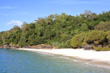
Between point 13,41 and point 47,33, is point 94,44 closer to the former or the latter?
point 47,33

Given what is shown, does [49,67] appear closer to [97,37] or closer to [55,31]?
[97,37]

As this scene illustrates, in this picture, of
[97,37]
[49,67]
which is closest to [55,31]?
[97,37]

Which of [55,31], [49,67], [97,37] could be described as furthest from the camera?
[55,31]

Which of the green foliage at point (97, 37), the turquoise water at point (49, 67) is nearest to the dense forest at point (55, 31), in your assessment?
the green foliage at point (97, 37)

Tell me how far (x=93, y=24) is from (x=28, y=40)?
3565 cm

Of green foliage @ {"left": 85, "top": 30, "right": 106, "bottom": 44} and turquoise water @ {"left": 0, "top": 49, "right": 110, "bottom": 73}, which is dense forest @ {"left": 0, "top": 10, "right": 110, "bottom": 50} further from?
turquoise water @ {"left": 0, "top": 49, "right": 110, "bottom": 73}

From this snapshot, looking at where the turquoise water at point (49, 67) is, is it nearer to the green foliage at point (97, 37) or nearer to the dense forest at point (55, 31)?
the green foliage at point (97, 37)

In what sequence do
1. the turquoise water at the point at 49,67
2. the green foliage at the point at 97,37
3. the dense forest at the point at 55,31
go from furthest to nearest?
1. the dense forest at the point at 55,31
2. the green foliage at the point at 97,37
3. the turquoise water at the point at 49,67

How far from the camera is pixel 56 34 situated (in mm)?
73938

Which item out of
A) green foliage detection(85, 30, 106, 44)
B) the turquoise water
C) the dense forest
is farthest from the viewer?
the dense forest

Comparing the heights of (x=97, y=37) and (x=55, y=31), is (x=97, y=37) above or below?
below

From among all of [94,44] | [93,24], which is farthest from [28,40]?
[94,44]

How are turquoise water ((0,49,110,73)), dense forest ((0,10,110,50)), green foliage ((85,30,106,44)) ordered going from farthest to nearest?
dense forest ((0,10,110,50))
green foliage ((85,30,106,44))
turquoise water ((0,49,110,73))

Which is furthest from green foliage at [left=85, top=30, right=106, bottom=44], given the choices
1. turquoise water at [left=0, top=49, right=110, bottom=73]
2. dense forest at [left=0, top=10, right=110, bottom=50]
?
turquoise water at [left=0, top=49, right=110, bottom=73]
